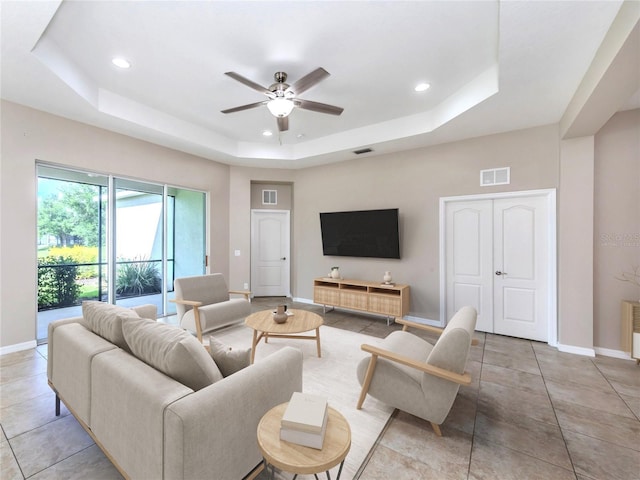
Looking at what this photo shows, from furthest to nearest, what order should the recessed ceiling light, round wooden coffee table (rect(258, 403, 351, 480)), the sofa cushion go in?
the recessed ceiling light
the sofa cushion
round wooden coffee table (rect(258, 403, 351, 480))

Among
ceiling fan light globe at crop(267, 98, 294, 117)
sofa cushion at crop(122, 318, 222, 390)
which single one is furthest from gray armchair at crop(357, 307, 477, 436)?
ceiling fan light globe at crop(267, 98, 294, 117)

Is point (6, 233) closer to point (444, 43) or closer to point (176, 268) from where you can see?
point (176, 268)

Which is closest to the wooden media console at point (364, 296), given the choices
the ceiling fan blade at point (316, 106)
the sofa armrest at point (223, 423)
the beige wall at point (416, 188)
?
the beige wall at point (416, 188)

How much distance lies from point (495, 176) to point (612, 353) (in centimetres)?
263

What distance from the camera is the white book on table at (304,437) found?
1137 mm

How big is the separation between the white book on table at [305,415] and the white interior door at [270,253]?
5373 mm

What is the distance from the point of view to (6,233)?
3.23 m

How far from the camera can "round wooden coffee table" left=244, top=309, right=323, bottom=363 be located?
9.91 feet

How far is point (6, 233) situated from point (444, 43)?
5.28 m

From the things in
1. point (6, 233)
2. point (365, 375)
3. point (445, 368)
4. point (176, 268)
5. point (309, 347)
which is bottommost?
point (309, 347)

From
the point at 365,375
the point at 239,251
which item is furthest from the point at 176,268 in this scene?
the point at 365,375

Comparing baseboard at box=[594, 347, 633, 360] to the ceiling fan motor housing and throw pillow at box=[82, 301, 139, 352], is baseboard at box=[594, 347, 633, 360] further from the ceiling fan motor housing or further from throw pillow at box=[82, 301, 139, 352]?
throw pillow at box=[82, 301, 139, 352]

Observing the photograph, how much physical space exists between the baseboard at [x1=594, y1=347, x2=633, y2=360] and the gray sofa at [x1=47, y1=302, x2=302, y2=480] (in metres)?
4.00

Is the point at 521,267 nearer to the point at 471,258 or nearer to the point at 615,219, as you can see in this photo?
the point at 471,258
